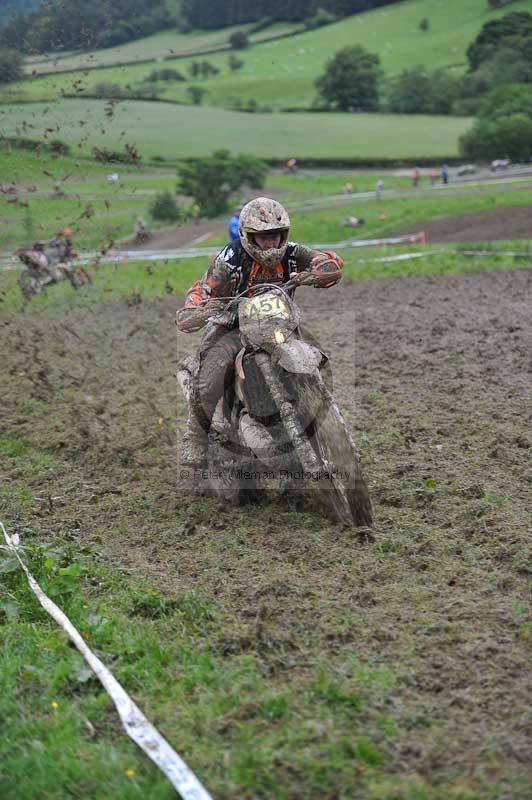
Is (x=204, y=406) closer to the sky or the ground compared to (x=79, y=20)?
closer to the ground

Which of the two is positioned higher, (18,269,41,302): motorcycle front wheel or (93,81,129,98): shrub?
(93,81,129,98): shrub

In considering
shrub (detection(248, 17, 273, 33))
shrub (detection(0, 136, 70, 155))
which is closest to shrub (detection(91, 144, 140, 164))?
shrub (detection(0, 136, 70, 155))

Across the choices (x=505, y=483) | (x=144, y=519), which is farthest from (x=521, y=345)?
(x=144, y=519)

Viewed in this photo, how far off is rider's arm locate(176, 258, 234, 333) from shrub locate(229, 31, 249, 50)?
5865cm

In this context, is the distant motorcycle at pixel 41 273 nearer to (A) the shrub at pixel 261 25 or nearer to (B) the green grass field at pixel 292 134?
(B) the green grass field at pixel 292 134

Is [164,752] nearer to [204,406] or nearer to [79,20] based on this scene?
[204,406]

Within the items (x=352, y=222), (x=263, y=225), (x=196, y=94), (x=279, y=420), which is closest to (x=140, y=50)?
(x=263, y=225)

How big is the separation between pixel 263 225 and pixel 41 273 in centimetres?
1596

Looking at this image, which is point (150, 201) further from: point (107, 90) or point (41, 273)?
point (107, 90)

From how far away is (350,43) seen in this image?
3359 inches

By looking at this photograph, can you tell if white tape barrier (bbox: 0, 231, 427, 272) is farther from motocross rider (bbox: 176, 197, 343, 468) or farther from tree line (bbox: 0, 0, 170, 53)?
motocross rider (bbox: 176, 197, 343, 468)

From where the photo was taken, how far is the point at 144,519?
329 inches

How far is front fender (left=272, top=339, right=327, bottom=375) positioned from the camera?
25.6 feet

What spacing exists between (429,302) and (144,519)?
10.4 metres
